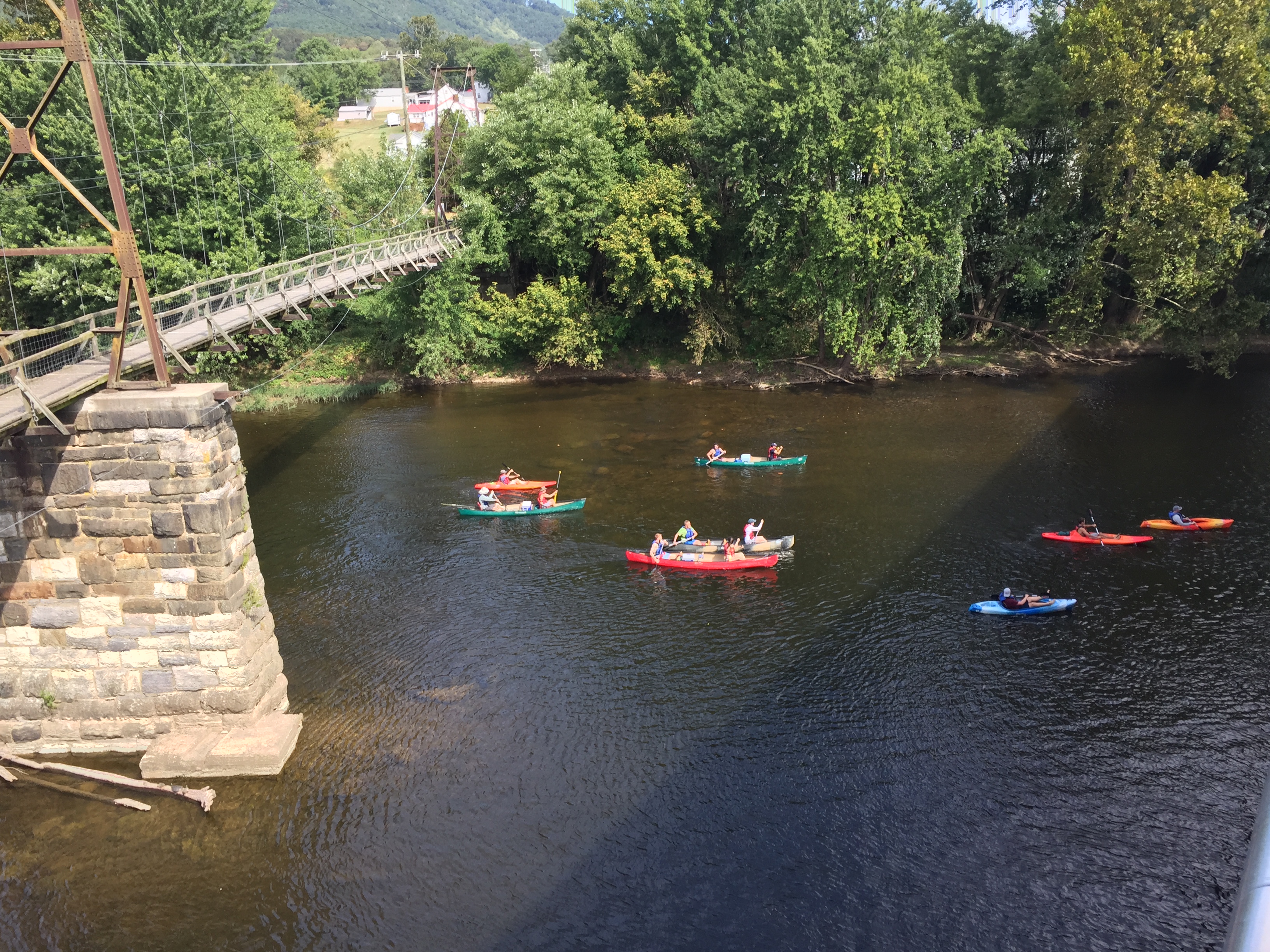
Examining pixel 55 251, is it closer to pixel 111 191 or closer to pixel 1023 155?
pixel 111 191

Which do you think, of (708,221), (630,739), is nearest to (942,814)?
(630,739)

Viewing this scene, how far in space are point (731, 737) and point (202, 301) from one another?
18389mm

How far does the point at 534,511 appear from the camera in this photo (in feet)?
94.3

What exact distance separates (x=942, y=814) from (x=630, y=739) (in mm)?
6002

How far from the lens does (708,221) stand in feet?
139

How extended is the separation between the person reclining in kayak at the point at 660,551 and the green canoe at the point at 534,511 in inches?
177

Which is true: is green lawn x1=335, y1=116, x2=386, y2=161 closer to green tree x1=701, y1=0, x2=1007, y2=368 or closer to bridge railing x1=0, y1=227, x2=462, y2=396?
bridge railing x1=0, y1=227, x2=462, y2=396

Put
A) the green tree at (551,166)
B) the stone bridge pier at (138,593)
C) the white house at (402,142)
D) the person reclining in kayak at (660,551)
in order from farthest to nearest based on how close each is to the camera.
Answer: the white house at (402,142)
the green tree at (551,166)
the person reclining in kayak at (660,551)
the stone bridge pier at (138,593)

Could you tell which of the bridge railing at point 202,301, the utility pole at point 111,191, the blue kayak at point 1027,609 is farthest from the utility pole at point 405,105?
the blue kayak at point 1027,609

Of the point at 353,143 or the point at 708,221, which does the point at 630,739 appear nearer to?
the point at 708,221

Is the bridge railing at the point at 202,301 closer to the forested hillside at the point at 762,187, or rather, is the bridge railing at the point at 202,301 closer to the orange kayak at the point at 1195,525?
the forested hillside at the point at 762,187

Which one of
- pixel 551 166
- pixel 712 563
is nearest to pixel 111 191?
pixel 712 563

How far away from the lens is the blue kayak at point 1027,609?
850 inches

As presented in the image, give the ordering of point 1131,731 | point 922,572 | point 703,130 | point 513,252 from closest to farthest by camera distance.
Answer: point 1131,731, point 922,572, point 703,130, point 513,252
